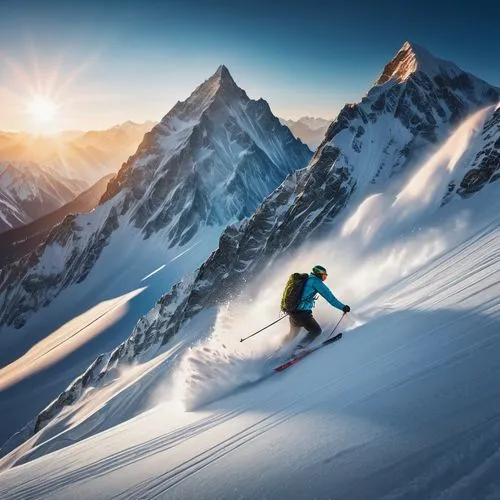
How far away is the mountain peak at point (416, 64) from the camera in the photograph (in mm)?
70500

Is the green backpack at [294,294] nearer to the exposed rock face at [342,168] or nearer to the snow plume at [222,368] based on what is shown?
the snow plume at [222,368]

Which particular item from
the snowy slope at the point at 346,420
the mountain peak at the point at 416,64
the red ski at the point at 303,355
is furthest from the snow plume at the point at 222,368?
the mountain peak at the point at 416,64

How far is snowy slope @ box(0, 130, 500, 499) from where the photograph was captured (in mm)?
3684

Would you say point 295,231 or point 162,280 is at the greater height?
point 162,280

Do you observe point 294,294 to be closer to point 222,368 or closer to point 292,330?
point 292,330

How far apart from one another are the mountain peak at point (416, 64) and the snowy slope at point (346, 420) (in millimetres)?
70654

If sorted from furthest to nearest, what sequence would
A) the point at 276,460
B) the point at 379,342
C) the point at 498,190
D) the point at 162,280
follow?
the point at 162,280
the point at 498,190
the point at 379,342
the point at 276,460

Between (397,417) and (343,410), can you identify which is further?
(343,410)

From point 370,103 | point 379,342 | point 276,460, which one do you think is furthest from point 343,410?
point 370,103

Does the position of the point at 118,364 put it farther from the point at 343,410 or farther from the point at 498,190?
the point at 343,410

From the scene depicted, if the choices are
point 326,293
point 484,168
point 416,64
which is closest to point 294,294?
point 326,293

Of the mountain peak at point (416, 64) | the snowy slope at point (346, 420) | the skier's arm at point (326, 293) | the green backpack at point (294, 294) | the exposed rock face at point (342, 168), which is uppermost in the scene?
the mountain peak at point (416, 64)

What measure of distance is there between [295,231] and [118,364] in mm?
43452

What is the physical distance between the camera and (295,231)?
6488cm
